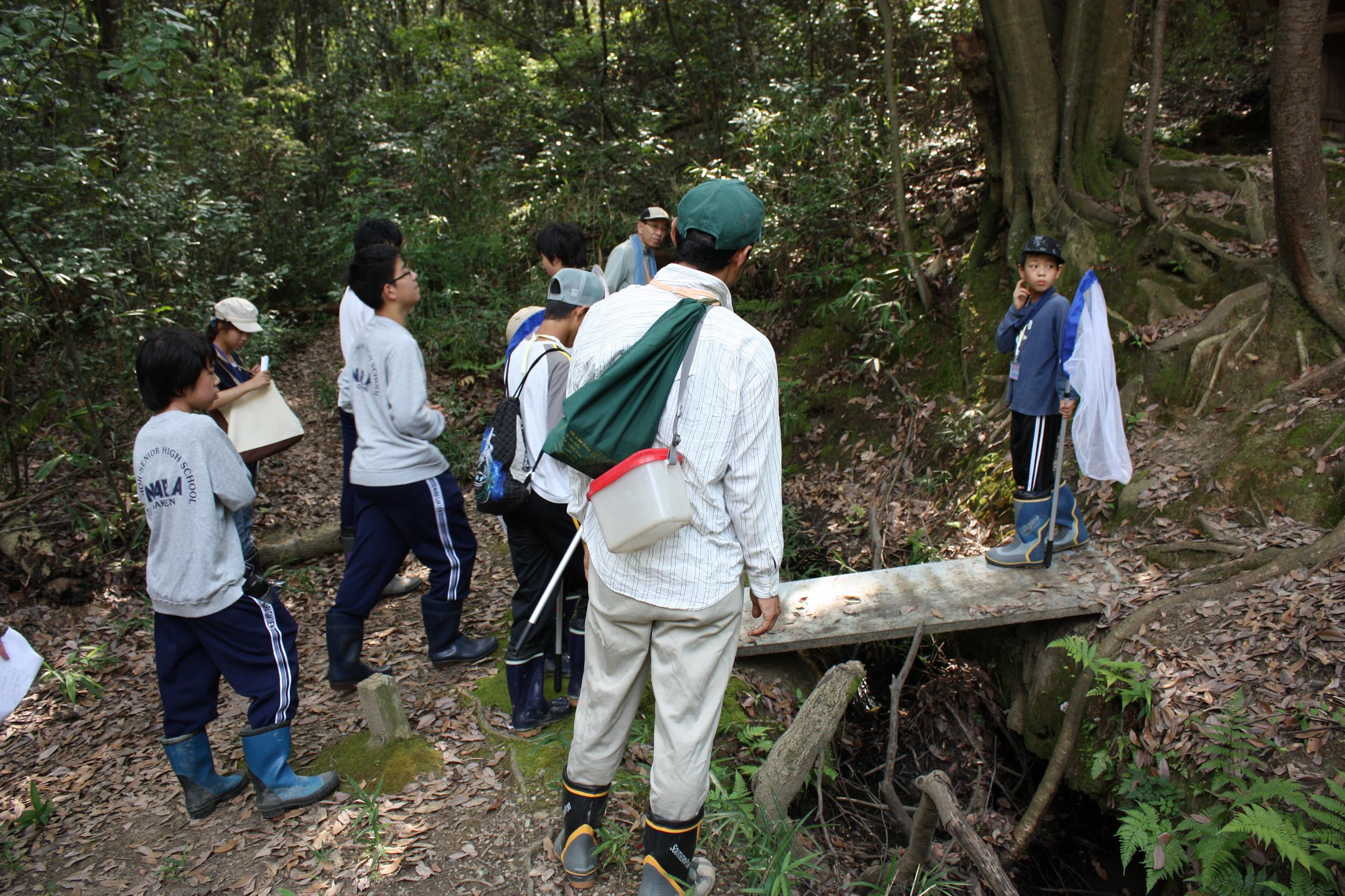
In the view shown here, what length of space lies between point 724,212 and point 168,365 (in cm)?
230

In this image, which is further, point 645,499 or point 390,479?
point 390,479

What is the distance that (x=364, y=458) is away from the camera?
4.00 m

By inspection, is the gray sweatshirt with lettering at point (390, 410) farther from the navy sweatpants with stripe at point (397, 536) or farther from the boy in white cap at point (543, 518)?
the boy in white cap at point (543, 518)

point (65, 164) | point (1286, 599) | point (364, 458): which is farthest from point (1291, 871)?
point (65, 164)

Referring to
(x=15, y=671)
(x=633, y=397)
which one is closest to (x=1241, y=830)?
(x=633, y=397)

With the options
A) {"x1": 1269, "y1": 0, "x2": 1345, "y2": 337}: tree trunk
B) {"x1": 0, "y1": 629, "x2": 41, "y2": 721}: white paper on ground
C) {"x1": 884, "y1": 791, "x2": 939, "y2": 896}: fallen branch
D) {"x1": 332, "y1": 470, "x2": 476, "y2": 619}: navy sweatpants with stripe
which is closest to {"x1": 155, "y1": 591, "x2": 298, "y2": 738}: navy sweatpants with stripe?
{"x1": 0, "y1": 629, "x2": 41, "y2": 721}: white paper on ground

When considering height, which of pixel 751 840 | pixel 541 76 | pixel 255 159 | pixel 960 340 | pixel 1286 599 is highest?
pixel 541 76

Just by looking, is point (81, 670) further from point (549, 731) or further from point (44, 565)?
point (549, 731)

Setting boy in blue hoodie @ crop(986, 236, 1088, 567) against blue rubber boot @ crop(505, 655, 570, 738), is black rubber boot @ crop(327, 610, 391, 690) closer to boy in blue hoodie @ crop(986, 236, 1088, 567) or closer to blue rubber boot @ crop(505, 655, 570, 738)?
blue rubber boot @ crop(505, 655, 570, 738)

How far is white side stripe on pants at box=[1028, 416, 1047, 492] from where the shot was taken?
4.59 m

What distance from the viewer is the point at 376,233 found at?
16.5ft

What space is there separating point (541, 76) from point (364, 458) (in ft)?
32.5

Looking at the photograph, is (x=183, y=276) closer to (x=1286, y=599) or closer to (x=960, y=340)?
(x=960, y=340)

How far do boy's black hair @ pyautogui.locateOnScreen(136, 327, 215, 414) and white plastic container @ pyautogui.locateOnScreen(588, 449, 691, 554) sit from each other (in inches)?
77.5
